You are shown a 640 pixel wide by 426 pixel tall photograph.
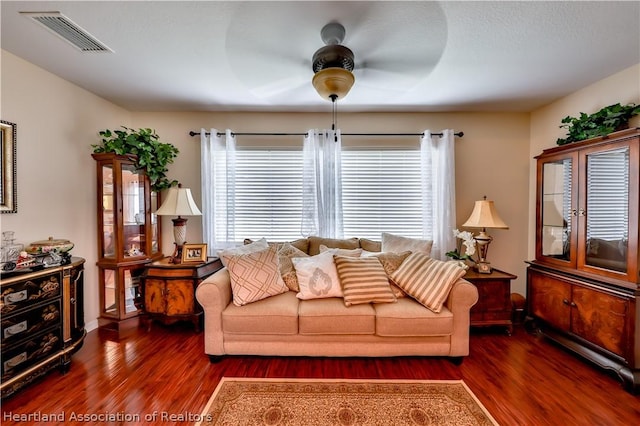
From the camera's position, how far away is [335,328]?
6.89 ft

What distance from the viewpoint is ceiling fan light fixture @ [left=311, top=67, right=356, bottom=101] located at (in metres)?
1.59

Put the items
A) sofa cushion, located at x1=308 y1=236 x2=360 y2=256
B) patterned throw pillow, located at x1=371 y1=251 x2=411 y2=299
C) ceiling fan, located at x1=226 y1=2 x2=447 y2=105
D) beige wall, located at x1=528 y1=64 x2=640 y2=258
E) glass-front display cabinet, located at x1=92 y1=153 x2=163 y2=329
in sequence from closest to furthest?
1. ceiling fan, located at x1=226 y1=2 x2=447 y2=105
2. beige wall, located at x1=528 y1=64 x2=640 y2=258
3. patterned throw pillow, located at x1=371 y1=251 x2=411 y2=299
4. glass-front display cabinet, located at x1=92 y1=153 x2=163 y2=329
5. sofa cushion, located at x1=308 y1=236 x2=360 y2=256

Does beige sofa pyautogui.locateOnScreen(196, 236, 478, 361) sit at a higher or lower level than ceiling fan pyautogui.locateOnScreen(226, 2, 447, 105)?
lower

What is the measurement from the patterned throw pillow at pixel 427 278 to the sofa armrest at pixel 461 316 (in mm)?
79

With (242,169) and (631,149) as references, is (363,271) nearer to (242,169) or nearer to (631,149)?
(242,169)

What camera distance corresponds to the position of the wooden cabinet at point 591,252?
192cm

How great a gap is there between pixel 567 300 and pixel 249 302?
9.25 ft

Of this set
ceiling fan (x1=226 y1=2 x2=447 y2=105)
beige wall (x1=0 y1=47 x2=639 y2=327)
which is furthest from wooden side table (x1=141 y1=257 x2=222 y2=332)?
ceiling fan (x1=226 y1=2 x2=447 y2=105)

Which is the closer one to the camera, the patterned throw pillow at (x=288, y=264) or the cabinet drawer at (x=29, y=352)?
the cabinet drawer at (x=29, y=352)

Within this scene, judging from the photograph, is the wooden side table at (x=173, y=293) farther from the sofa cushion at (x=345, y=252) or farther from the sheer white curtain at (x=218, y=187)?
the sofa cushion at (x=345, y=252)

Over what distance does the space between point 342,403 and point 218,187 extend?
2.57m

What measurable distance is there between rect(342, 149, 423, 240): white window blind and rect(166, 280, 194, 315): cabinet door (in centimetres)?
194

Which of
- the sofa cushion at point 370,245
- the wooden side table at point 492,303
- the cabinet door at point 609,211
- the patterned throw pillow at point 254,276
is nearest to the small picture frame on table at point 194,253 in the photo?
the patterned throw pillow at point 254,276

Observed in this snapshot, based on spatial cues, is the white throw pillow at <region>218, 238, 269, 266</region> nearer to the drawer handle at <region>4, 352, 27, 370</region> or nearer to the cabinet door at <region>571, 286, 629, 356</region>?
the drawer handle at <region>4, 352, 27, 370</region>
